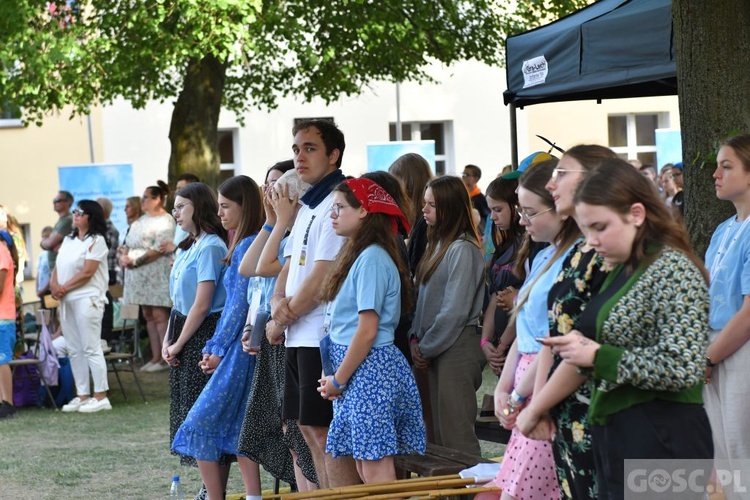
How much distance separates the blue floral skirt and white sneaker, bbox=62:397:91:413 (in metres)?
6.34

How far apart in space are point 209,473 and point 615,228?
3.38m

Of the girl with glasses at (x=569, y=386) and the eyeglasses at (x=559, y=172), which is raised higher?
the eyeglasses at (x=559, y=172)

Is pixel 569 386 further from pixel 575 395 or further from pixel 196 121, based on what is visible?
pixel 196 121

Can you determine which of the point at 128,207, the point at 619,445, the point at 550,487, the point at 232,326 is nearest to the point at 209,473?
the point at 232,326

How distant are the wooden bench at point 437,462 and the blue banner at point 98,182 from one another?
38.1 feet

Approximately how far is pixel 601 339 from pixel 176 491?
3.84 m

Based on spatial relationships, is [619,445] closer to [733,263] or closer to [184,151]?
[733,263]

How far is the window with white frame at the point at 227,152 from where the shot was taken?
2339 centimetres

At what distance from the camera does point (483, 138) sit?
2481cm

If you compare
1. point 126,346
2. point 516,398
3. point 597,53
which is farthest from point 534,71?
point 126,346

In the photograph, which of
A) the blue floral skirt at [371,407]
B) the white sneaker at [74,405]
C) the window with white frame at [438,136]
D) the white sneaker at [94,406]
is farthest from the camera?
the window with white frame at [438,136]

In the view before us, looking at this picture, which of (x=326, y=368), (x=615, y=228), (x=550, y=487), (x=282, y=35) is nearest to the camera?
(x=615, y=228)

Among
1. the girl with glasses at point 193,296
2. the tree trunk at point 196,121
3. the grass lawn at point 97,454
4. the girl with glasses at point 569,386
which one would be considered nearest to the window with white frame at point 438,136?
the tree trunk at point 196,121

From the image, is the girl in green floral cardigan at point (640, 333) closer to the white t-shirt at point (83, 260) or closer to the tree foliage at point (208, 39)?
the white t-shirt at point (83, 260)
